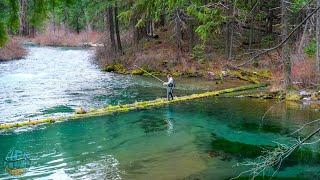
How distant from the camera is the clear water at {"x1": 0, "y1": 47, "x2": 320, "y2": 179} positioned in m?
15.4

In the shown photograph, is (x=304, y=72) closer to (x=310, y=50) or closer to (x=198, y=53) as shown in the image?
(x=310, y=50)

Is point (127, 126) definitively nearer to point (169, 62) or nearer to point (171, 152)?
point (171, 152)

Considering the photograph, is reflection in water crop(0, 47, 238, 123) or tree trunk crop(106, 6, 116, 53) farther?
tree trunk crop(106, 6, 116, 53)

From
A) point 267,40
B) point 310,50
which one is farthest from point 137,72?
point 310,50

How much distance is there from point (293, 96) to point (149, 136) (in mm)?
10909

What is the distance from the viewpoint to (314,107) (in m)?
24.5

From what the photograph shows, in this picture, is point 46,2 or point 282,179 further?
point 282,179

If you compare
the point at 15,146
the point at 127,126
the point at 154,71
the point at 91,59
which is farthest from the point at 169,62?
the point at 15,146

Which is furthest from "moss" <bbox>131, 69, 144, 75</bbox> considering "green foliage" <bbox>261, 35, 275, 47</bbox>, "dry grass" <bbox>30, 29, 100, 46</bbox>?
"dry grass" <bbox>30, 29, 100, 46</bbox>

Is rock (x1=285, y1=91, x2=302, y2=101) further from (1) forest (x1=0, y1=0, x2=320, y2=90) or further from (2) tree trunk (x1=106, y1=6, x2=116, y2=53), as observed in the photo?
(2) tree trunk (x1=106, y1=6, x2=116, y2=53)

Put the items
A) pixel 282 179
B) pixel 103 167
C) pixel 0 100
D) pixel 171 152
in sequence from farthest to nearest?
1. pixel 0 100
2. pixel 171 152
3. pixel 103 167
4. pixel 282 179

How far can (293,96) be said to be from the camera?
88.2 ft

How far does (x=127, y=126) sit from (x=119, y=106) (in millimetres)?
3812

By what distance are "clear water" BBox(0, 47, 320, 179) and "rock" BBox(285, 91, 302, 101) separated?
1098 mm
